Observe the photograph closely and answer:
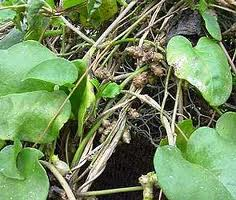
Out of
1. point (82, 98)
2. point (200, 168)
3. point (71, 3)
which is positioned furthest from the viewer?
point (71, 3)

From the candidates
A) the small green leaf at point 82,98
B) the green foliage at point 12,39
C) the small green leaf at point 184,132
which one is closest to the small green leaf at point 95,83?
the small green leaf at point 82,98

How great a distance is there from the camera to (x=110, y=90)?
67cm

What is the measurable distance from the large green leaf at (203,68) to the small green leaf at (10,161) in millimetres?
215

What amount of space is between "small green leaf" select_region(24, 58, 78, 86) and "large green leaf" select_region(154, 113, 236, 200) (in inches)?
5.6

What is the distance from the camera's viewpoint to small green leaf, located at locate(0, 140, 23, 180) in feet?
1.89

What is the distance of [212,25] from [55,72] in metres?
0.24

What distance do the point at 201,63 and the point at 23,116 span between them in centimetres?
23

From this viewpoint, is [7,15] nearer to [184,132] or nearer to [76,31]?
[76,31]

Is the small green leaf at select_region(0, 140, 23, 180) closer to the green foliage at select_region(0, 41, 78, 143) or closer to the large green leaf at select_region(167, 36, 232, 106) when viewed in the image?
the green foliage at select_region(0, 41, 78, 143)

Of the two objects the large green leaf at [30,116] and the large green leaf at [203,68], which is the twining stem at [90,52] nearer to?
the large green leaf at [30,116]

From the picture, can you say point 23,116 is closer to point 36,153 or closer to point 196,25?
point 36,153

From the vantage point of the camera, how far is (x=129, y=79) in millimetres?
716

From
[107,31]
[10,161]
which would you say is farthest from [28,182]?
[107,31]

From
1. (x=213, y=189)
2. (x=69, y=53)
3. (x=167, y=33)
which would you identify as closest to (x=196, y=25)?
(x=167, y=33)
